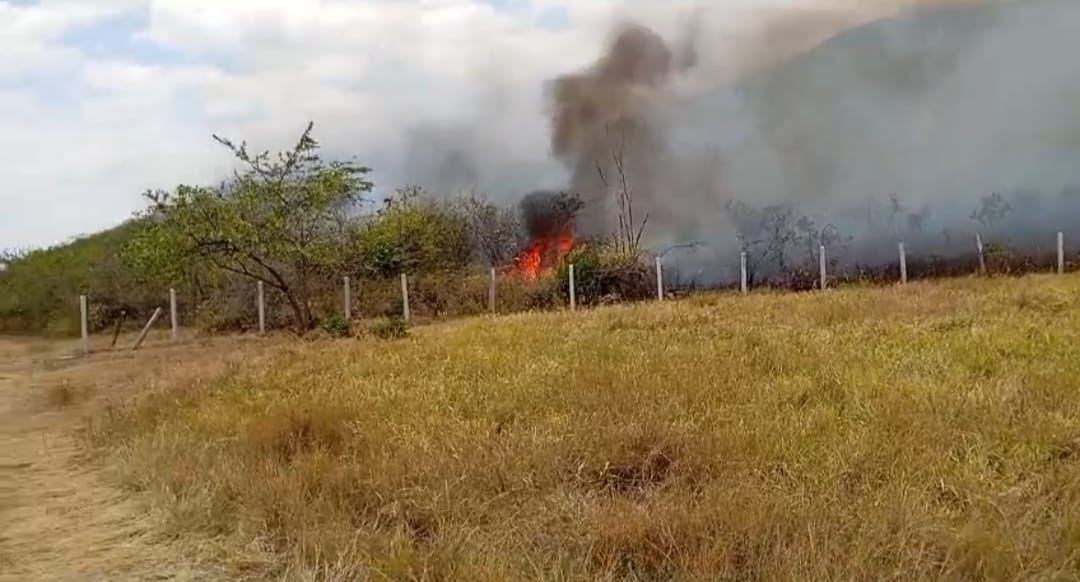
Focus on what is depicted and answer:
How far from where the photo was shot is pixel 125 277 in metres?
24.9

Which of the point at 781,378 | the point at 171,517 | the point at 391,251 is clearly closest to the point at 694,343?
the point at 781,378

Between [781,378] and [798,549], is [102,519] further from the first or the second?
[781,378]

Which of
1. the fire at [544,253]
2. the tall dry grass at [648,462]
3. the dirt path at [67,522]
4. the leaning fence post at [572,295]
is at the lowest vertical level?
the dirt path at [67,522]

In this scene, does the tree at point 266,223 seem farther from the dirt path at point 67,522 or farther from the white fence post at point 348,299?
the dirt path at point 67,522

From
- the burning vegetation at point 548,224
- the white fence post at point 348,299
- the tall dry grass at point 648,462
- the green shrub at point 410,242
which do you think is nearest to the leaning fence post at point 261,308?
the white fence post at point 348,299

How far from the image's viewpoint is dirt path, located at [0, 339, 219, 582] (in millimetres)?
4480

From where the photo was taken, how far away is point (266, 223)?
739 inches

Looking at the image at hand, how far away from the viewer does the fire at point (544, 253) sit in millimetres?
23922

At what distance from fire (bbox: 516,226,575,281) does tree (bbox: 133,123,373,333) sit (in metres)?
5.03

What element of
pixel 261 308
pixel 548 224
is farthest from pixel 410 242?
pixel 548 224

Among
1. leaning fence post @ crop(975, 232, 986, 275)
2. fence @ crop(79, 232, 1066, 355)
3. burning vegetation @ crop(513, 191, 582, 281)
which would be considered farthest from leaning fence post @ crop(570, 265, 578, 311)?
leaning fence post @ crop(975, 232, 986, 275)

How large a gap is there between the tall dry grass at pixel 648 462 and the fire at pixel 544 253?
47.5 ft

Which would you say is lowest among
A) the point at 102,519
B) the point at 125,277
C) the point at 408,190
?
the point at 102,519

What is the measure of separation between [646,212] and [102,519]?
83.7 feet
